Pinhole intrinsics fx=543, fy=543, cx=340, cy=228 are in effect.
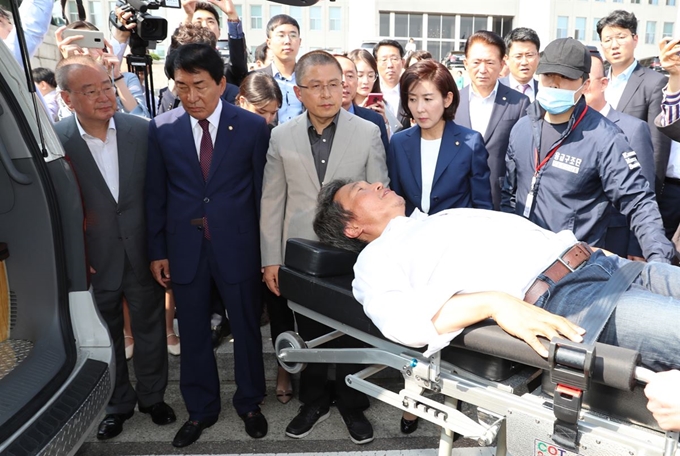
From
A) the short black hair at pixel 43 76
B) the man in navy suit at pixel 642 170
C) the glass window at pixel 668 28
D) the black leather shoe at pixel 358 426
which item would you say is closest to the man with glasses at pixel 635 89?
the man in navy suit at pixel 642 170

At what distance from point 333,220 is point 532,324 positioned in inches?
40.2

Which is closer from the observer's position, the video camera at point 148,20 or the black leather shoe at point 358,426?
the black leather shoe at point 358,426

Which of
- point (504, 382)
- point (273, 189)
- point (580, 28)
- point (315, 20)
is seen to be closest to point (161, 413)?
point (273, 189)

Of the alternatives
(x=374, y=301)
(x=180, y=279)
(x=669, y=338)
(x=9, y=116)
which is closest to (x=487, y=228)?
(x=374, y=301)

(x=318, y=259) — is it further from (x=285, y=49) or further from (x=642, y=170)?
(x=285, y=49)

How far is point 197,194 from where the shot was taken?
8.59ft

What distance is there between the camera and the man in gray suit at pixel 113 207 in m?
2.59

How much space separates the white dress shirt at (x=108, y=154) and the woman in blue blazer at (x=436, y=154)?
141 centimetres

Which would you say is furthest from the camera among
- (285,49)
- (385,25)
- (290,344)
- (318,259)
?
(385,25)

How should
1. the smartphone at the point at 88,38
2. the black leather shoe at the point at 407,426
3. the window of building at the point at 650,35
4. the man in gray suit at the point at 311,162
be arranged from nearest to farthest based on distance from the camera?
the man in gray suit at the point at 311,162 → the black leather shoe at the point at 407,426 → the smartphone at the point at 88,38 → the window of building at the point at 650,35

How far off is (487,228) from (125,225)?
172cm

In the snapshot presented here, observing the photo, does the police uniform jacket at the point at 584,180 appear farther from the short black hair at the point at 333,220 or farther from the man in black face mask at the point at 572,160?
the short black hair at the point at 333,220

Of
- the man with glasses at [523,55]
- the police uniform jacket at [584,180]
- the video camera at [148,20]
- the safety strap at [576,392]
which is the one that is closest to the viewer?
the safety strap at [576,392]

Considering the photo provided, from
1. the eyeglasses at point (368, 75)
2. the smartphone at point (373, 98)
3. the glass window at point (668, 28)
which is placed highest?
the glass window at point (668, 28)
